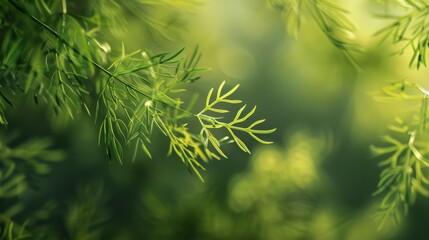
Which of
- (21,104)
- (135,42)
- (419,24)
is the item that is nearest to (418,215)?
(135,42)

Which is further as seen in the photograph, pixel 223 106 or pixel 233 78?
pixel 223 106

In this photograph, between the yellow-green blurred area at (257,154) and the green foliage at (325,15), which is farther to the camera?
the yellow-green blurred area at (257,154)

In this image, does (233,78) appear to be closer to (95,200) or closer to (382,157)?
(382,157)

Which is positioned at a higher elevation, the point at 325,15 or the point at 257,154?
the point at 325,15

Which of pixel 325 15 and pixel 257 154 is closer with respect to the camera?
pixel 325 15

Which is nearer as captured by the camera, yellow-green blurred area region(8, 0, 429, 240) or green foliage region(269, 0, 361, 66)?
green foliage region(269, 0, 361, 66)

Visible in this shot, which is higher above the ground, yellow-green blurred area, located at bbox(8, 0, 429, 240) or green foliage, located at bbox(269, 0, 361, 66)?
green foliage, located at bbox(269, 0, 361, 66)

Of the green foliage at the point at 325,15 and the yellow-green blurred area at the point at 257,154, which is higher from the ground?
the green foliage at the point at 325,15

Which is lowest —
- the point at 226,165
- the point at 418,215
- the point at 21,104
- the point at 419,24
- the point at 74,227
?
the point at 418,215
